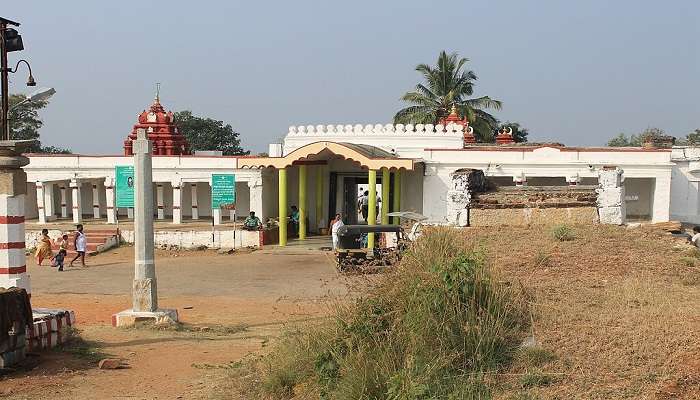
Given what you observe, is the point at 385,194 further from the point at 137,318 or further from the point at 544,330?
the point at 544,330

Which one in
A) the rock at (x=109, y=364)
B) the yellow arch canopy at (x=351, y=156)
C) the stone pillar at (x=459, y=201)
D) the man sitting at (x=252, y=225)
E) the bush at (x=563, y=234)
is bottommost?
the rock at (x=109, y=364)

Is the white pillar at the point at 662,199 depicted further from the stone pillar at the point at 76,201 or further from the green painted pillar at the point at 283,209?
the stone pillar at the point at 76,201

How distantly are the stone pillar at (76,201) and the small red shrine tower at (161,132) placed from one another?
330cm

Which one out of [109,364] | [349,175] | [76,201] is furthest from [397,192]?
[109,364]

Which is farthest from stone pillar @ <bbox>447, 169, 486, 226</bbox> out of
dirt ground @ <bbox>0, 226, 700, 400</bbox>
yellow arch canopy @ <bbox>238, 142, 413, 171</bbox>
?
yellow arch canopy @ <bbox>238, 142, 413, 171</bbox>

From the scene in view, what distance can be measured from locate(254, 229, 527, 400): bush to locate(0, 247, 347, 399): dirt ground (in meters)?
0.85

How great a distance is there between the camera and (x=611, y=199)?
1295 cm

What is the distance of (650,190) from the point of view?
23.0 meters

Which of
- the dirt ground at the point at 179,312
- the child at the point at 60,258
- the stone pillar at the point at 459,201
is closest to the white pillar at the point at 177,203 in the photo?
the dirt ground at the point at 179,312

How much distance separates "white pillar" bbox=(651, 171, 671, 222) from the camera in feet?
71.4

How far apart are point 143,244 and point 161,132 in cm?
2057

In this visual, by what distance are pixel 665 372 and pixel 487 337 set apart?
1330mm

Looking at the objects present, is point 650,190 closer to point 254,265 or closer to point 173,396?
point 254,265

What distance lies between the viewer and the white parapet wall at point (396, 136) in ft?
80.1
